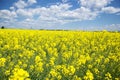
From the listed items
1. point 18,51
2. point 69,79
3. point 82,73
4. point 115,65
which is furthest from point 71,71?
point 18,51

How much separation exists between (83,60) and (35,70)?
5.75 ft

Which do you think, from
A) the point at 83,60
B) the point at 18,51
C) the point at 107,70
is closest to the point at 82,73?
the point at 83,60

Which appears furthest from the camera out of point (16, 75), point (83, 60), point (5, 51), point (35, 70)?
point (5, 51)

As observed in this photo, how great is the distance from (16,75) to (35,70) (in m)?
3.41

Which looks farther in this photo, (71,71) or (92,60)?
(92,60)

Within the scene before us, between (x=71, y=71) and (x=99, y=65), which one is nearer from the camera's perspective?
(x=71, y=71)

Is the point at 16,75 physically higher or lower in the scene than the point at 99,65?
higher

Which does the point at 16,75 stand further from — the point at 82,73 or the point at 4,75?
the point at 82,73

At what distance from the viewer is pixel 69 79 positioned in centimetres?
602

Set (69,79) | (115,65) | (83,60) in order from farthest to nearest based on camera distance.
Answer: (115,65)
(83,60)
(69,79)

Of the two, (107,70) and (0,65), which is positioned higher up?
(0,65)

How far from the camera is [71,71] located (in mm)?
6191

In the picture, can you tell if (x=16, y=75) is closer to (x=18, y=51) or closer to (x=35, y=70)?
(x=35, y=70)

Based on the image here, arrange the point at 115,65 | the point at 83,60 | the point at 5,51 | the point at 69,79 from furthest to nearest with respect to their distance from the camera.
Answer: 1. the point at 5,51
2. the point at 115,65
3. the point at 83,60
4. the point at 69,79
